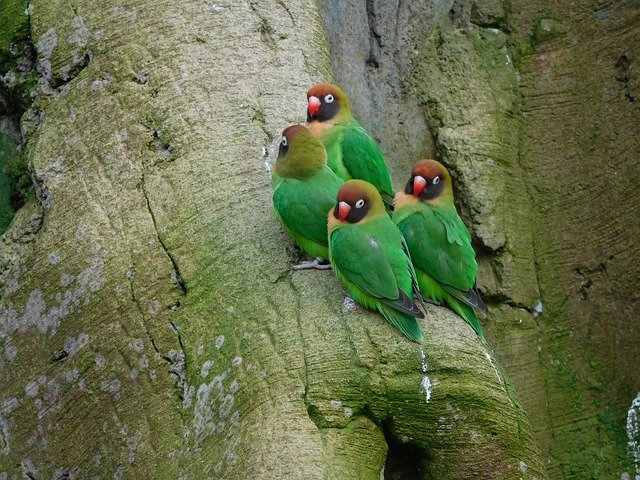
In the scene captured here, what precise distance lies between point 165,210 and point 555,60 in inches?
94.0

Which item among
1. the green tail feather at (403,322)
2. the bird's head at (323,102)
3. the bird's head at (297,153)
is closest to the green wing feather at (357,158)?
the bird's head at (323,102)

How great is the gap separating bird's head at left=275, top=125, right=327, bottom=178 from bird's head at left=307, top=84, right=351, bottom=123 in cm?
33

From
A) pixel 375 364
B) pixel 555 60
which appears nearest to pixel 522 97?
pixel 555 60

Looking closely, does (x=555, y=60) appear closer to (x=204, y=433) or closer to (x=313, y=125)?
(x=313, y=125)

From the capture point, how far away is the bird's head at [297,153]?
446 cm

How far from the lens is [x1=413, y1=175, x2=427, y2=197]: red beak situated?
4.71 meters

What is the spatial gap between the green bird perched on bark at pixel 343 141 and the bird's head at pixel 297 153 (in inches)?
14.1

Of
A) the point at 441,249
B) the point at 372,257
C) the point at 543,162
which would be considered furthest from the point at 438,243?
the point at 543,162

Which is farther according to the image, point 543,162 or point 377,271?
point 543,162

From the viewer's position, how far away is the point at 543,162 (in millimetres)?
5742

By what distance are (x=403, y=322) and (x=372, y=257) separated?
0.98ft

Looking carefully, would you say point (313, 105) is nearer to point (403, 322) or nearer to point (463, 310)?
point (463, 310)

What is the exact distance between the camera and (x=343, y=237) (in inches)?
165

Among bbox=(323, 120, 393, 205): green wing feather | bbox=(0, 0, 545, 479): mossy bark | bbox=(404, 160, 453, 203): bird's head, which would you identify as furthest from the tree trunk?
bbox=(404, 160, 453, 203): bird's head
